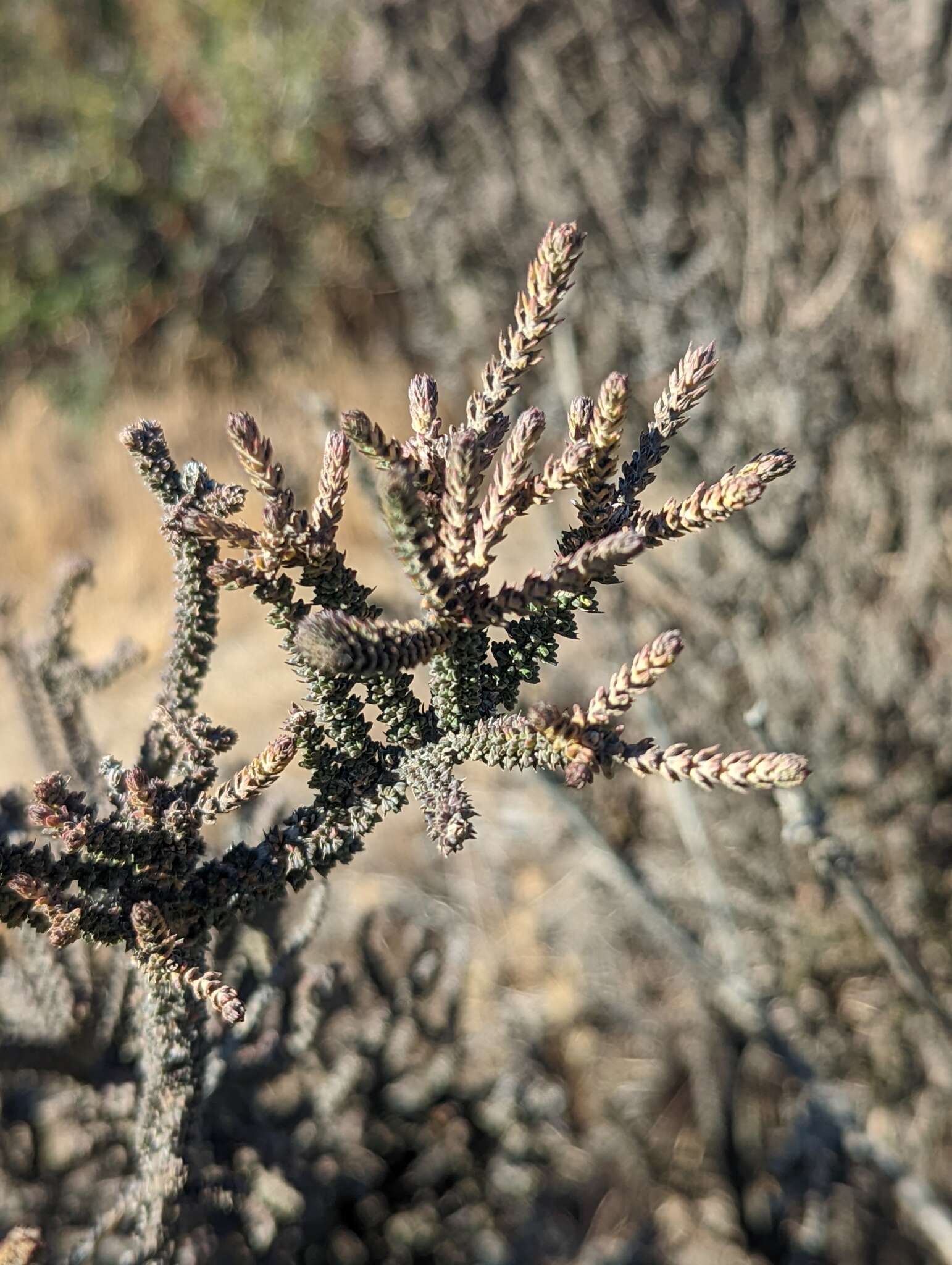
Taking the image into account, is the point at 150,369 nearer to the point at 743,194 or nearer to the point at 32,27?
the point at 32,27

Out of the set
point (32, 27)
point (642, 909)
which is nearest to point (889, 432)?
point (642, 909)

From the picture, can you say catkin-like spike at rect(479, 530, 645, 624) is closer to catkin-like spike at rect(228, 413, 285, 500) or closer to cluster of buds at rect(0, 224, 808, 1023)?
cluster of buds at rect(0, 224, 808, 1023)

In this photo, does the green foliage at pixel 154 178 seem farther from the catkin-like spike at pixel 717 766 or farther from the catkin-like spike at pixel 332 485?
the catkin-like spike at pixel 717 766

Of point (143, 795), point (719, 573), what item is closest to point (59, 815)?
point (143, 795)

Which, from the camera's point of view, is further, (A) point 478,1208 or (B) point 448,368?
(B) point 448,368

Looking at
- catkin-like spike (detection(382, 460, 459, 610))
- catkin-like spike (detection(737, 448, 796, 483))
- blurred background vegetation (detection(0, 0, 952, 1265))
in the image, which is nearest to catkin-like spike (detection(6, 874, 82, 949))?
catkin-like spike (detection(382, 460, 459, 610))

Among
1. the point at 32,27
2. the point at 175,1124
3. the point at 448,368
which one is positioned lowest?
the point at 175,1124
